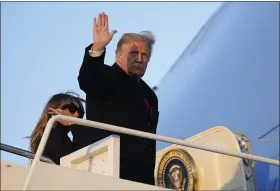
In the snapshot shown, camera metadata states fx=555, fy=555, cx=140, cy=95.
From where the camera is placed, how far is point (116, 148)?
3.01 metres

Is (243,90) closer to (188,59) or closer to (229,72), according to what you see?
(229,72)

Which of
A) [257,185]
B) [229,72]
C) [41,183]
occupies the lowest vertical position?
[41,183]

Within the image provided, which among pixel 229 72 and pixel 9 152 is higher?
pixel 229 72

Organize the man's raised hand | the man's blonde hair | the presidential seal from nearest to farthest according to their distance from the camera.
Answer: the man's raised hand < the man's blonde hair < the presidential seal

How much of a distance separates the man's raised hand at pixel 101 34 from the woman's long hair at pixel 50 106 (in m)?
0.91

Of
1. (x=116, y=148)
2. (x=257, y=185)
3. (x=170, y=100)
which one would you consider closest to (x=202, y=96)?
(x=170, y=100)

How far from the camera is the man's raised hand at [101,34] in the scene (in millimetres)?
3184

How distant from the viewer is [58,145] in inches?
151

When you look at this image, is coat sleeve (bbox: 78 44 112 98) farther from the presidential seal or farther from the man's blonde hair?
the presidential seal

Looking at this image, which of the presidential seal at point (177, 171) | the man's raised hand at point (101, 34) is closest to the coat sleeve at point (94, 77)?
the man's raised hand at point (101, 34)

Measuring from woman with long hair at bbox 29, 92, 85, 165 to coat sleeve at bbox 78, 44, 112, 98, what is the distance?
480 mm

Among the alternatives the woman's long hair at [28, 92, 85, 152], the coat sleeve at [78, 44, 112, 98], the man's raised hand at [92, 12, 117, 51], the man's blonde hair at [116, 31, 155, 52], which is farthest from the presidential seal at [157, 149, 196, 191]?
the man's raised hand at [92, 12, 117, 51]

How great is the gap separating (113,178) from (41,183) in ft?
1.41

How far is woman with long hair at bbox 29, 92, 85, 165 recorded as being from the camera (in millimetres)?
3793
